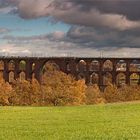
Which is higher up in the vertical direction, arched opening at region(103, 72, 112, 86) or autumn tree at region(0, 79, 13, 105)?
arched opening at region(103, 72, 112, 86)

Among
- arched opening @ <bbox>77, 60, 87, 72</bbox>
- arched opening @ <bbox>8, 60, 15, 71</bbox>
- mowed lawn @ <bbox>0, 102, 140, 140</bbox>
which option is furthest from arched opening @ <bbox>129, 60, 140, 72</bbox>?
mowed lawn @ <bbox>0, 102, 140, 140</bbox>

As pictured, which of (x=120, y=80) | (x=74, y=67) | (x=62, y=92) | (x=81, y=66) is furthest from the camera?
(x=120, y=80)

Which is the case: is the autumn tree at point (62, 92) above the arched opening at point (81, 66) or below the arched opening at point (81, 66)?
below

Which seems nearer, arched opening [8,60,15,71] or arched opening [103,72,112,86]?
arched opening [103,72,112,86]

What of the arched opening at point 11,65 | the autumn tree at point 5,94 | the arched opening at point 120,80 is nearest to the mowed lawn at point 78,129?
the autumn tree at point 5,94

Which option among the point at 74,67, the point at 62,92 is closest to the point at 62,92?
the point at 62,92

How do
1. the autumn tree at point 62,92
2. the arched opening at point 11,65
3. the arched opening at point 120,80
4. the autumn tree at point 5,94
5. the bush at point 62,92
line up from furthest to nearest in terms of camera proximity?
the arched opening at point 11,65 → the arched opening at point 120,80 → the autumn tree at point 5,94 → the autumn tree at point 62,92 → the bush at point 62,92

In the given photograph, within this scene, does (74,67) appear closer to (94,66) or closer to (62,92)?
(94,66)

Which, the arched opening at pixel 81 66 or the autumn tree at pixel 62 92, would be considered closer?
the autumn tree at pixel 62 92

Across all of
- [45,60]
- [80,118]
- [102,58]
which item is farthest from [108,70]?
[80,118]

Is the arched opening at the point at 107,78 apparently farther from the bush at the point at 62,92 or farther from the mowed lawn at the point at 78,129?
the mowed lawn at the point at 78,129

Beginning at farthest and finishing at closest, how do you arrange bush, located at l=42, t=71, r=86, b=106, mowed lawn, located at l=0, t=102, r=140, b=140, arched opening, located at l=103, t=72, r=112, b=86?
arched opening, located at l=103, t=72, r=112, b=86
bush, located at l=42, t=71, r=86, b=106
mowed lawn, located at l=0, t=102, r=140, b=140

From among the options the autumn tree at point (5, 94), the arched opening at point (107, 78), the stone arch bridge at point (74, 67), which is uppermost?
the stone arch bridge at point (74, 67)

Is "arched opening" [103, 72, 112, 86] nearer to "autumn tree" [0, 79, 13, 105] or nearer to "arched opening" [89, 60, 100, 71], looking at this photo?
"arched opening" [89, 60, 100, 71]
